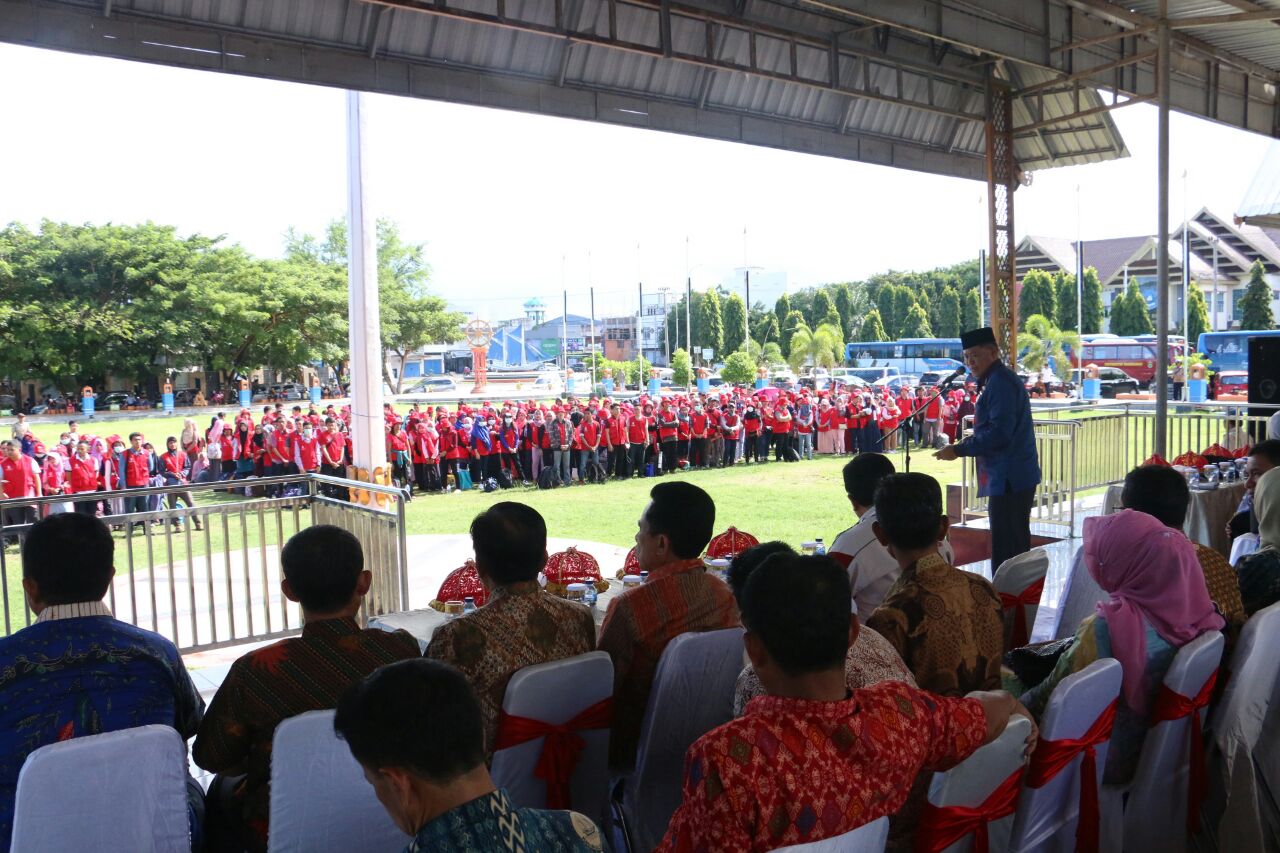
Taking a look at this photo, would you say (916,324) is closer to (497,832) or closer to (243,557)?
(243,557)

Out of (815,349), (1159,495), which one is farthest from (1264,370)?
(815,349)

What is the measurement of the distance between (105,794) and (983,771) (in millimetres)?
1493

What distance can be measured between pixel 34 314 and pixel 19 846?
40.0 metres

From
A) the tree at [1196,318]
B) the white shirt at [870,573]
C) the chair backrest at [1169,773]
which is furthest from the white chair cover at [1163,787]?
the tree at [1196,318]

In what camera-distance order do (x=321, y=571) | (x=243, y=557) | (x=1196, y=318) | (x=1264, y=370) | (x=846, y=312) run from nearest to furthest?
1. (x=321, y=571)
2. (x=243, y=557)
3. (x=1264, y=370)
4. (x=1196, y=318)
5. (x=846, y=312)

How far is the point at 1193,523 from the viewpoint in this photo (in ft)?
19.8

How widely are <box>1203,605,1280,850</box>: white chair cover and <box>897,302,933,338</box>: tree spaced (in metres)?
48.2

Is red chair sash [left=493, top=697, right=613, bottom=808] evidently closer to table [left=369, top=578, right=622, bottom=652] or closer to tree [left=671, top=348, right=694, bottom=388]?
table [left=369, top=578, right=622, bottom=652]

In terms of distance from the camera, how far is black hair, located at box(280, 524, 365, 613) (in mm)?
2195

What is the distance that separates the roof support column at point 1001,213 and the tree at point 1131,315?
34325mm

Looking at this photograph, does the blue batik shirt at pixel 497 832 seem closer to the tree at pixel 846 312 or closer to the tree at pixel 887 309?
the tree at pixel 887 309

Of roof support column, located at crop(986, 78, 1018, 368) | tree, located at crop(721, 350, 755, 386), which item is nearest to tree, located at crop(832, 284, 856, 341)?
tree, located at crop(721, 350, 755, 386)

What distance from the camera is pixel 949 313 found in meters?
49.9

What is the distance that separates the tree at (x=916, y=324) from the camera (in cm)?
4912
